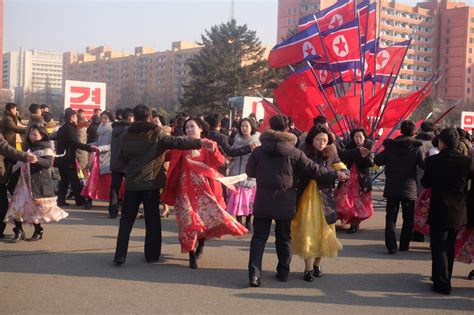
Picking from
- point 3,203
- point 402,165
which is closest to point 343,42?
point 402,165

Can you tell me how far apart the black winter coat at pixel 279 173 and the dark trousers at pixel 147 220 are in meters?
1.48

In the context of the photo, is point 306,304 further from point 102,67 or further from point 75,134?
point 102,67

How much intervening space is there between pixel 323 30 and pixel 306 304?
993 centimetres

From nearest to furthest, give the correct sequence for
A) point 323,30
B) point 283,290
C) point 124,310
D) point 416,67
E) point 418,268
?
point 124,310 < point 283,290 < point 418,268 < point 323,30 < point 416,67

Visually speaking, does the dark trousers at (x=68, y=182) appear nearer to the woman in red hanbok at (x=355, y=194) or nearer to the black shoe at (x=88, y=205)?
the black shoe at (x=88, y=205)

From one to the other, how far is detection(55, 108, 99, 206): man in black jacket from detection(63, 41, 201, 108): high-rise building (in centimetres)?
9045

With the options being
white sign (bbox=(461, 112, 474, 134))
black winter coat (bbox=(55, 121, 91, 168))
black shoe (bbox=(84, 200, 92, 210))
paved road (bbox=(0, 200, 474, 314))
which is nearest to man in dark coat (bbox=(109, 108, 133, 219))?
black winter coat (bbox=(55, 121, 91, 168))

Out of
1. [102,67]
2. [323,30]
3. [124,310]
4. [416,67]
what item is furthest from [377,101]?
[102,67]

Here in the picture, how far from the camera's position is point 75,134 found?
37.8 ft

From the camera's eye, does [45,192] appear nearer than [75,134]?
Yes

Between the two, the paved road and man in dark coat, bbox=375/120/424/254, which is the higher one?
man in dark coat, bbox=375/120/424/254

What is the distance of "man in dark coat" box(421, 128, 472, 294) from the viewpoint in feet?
20.7

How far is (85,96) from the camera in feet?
48.3

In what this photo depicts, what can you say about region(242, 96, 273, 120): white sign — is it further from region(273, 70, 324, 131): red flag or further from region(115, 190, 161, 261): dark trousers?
region(115, 190, 161, 261): dark trousers
